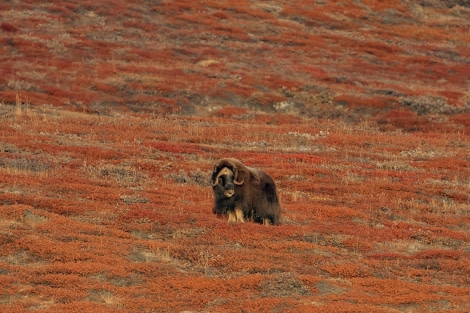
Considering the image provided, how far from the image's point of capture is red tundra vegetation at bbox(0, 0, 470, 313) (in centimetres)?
1678

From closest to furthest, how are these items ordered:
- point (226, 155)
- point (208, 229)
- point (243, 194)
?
point (208, 229) → point (243, 194) → point (226, 155)

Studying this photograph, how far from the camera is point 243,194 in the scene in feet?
69.7

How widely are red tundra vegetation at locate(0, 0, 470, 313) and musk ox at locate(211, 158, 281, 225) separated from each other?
0.78 meters

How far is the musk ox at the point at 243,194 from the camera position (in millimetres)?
20812

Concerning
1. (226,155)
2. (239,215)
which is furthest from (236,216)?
(226,155)

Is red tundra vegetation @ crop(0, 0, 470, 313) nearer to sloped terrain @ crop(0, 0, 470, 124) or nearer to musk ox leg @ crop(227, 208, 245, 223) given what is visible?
sloped terrain @ crop(0, 0, 470, 124)

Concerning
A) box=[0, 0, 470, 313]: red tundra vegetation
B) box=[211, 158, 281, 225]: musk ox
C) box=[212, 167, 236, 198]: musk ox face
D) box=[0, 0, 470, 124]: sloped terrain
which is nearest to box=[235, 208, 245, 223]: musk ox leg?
box=[211, 158, 281, 225]: musk ox

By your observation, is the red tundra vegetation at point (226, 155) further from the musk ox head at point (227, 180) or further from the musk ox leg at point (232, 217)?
the musk ox head at point (227, 180)

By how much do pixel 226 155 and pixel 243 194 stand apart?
14.3 metres

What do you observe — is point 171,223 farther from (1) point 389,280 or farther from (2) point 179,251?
(1) point 389,280

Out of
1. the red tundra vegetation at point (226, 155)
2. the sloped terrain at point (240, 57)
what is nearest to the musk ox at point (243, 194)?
the red tundra vegetation at point (226, 155)

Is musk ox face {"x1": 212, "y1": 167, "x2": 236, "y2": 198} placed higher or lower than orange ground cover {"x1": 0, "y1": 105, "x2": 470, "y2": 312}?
higher

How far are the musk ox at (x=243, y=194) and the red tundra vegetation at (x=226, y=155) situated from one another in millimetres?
778

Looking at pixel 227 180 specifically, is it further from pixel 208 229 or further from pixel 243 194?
pixel 208 229
